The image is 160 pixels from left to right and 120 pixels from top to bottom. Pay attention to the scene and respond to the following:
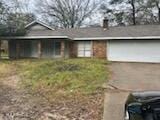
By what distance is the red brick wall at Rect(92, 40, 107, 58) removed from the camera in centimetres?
3011

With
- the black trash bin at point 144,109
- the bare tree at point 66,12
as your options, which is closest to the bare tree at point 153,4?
the bare tree at point 66,12

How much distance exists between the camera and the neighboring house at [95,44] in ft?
93.1

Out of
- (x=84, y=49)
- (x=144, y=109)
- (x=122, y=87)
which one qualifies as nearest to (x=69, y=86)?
(x=122, y=87)

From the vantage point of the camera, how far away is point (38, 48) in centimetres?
3172

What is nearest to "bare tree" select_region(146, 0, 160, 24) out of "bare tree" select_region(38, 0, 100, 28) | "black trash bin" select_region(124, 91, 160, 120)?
"bare tree" select_region(38, 0, 100, 28)

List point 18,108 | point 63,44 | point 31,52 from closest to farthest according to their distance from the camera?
point 18,108, point 63,44, point 31,52

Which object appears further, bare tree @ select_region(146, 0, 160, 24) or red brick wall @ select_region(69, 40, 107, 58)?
bare tree @ select_region(146, 0, 160, 24)

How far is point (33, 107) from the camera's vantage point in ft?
38.8

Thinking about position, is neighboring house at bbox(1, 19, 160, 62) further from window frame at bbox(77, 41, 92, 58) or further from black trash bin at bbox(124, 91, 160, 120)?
black trash bin at bbox(124, 91, 160, 120)

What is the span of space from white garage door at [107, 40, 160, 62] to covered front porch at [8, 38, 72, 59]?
13.9ft

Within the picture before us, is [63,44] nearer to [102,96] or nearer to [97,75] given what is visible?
[97,75]

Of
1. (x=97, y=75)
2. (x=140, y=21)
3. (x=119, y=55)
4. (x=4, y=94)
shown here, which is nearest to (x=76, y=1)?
(x=140, y=21)

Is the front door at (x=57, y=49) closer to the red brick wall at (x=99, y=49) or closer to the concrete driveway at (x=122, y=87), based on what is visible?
the red brick wall at (x=99, y=49)

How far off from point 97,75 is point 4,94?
5.80m
